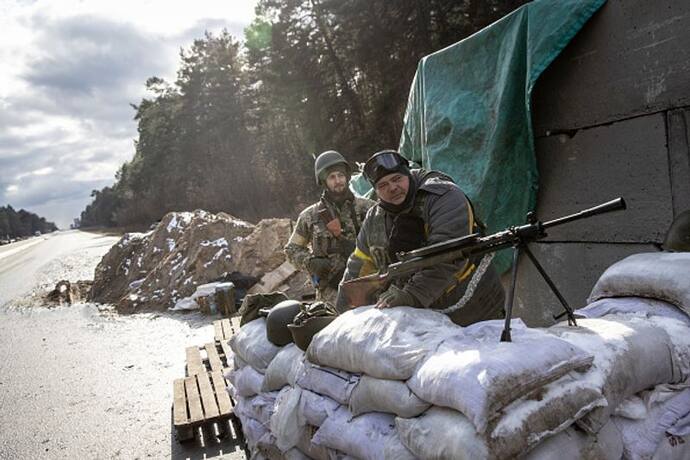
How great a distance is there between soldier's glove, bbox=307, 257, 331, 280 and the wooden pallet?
1.27 metres

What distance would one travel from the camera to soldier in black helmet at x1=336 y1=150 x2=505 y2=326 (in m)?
2.87

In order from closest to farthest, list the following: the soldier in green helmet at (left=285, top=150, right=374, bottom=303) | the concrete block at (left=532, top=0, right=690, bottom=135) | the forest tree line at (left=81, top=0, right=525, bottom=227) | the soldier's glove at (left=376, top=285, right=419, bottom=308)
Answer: the soldier's glove at (left=376, top=285, right=419, bottom=308) → the concrete block at (left=532, top=0, right=690, bottom=135) → the soldier in green helmet at (left=285, top=150, right=374, bottom=303) → the forest tree line at (left=81, top=0, right=525, bottom=227)

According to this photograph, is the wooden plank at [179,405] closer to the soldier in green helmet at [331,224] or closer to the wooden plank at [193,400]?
the wooden plank at [193,400]

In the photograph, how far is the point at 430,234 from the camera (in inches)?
117

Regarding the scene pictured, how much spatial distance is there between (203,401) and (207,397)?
80mm

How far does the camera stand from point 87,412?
524cm

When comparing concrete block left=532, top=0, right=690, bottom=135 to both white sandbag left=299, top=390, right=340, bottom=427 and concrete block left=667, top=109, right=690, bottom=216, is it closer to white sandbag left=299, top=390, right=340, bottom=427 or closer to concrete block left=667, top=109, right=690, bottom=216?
concrete block left=667, top=109, right=690, bottom=216

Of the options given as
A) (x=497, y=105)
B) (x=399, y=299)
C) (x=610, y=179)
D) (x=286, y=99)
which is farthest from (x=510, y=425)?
(x=286, y=99)

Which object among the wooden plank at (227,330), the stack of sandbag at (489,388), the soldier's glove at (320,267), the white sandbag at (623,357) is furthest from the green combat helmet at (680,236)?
the wooden plank at (227,330)

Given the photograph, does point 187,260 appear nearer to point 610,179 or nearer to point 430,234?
point 610,179

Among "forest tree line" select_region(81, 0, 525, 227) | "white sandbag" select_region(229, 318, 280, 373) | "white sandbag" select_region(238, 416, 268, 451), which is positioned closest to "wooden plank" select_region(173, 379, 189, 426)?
"white sandbag" select_region(229, 318, 280, 373)

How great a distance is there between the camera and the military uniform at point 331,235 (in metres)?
5.07

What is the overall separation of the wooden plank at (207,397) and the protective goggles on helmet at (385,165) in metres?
2.51

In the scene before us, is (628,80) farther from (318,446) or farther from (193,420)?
(193,420)
